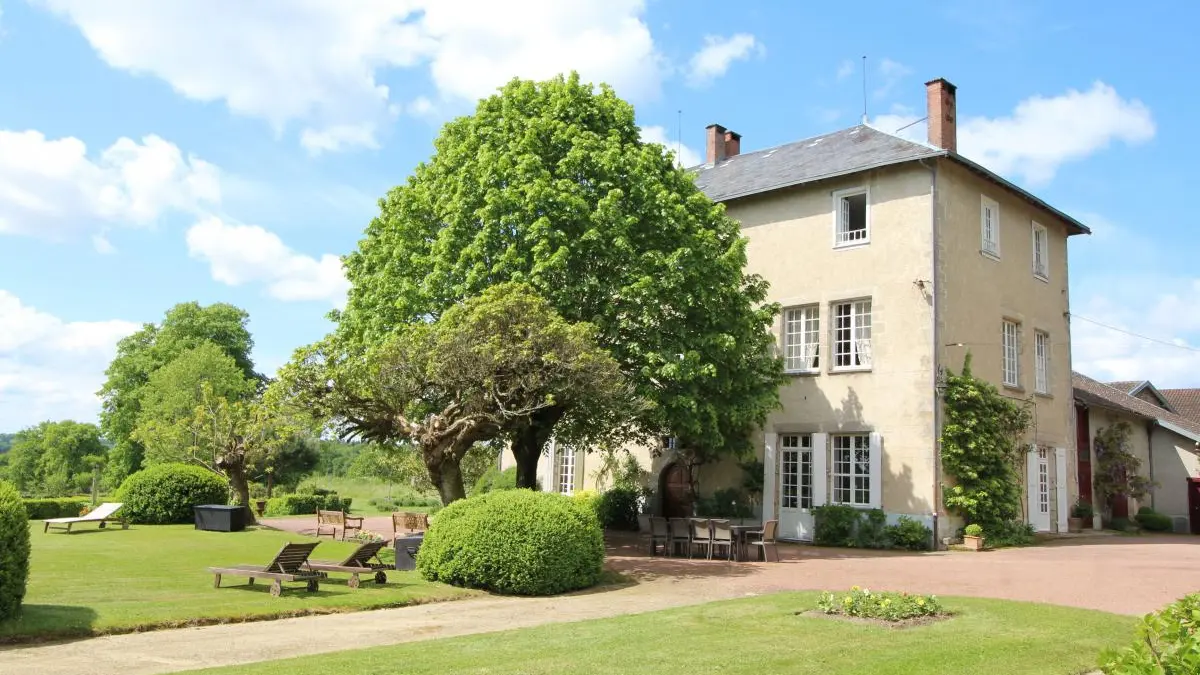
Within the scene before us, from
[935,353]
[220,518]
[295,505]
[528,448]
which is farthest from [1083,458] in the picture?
[295,505]

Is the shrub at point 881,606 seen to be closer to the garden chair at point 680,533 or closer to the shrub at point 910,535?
the garden chair at point 680,533

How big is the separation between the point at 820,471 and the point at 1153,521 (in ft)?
42.2

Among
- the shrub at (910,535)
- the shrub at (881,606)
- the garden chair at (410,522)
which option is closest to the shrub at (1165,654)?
the shrub at (881,606)

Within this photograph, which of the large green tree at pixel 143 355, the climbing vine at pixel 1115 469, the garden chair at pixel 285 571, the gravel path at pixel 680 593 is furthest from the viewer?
the large green tree at pixel 143 355

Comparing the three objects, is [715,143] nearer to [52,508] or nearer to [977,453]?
[977,453]

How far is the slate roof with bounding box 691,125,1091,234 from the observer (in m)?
22.0

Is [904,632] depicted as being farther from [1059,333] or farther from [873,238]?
[1059,333]

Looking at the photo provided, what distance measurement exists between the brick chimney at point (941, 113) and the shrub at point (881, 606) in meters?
15.2

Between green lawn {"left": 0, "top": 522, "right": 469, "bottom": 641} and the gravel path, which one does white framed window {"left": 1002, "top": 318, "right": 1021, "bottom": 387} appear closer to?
the gravel path

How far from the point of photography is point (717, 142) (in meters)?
29.0

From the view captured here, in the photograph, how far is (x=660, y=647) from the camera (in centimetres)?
847

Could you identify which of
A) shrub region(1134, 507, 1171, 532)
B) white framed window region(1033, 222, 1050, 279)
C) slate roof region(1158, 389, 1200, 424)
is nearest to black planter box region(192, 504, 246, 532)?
white framed window region(1033, 222, 1050, 279)

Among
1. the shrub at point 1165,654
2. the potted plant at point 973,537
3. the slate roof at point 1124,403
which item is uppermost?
the slate roof at point 1124,403

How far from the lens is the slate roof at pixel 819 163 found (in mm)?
21984
